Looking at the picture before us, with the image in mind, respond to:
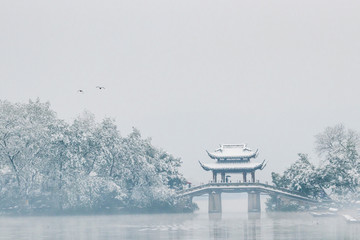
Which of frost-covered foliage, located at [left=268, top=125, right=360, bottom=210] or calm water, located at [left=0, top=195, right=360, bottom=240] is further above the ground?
frost-covered foliage, located at [left=268, top=125, right=360, bottom=210]

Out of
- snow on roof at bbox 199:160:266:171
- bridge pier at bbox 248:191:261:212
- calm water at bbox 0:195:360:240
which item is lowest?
calm water at bbox 0:195:360:240

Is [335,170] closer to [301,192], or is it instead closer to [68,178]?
[301,192]

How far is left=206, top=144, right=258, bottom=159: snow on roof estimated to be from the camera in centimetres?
12050

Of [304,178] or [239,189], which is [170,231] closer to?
[304,178]

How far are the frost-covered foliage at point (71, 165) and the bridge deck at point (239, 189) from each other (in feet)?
11.9

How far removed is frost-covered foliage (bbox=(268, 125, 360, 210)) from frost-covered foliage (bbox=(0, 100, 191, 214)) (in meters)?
18.3

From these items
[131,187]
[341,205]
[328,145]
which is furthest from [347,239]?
[328,145]

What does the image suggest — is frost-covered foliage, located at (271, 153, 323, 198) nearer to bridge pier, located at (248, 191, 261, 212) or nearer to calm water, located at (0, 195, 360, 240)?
bridge pier, located at (248, 191, 261, 212)

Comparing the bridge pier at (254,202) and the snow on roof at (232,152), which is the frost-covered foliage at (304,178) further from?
the snow on roof at (232,152)

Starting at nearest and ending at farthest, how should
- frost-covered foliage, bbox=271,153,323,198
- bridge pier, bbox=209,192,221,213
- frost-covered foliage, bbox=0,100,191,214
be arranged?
frost-covered foliage, bbox=0,100,191,214 < frost-covered foliage, bbox=271,153,323,198 < bridge pier, bbox=209,192,221,213

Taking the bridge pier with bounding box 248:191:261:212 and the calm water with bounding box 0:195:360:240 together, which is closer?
the calm water with bounding box 0:195:360:240

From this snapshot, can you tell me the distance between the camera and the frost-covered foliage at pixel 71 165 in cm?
9925

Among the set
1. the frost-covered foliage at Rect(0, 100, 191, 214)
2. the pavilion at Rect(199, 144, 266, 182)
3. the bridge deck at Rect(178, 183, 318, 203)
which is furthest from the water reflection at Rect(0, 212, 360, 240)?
the pavilion at Rect(199, 144, 266, 182)

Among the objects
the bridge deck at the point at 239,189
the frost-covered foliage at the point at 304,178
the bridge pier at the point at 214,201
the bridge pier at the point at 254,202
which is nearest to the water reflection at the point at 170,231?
the frost-covered foliage at the point at 304,178
